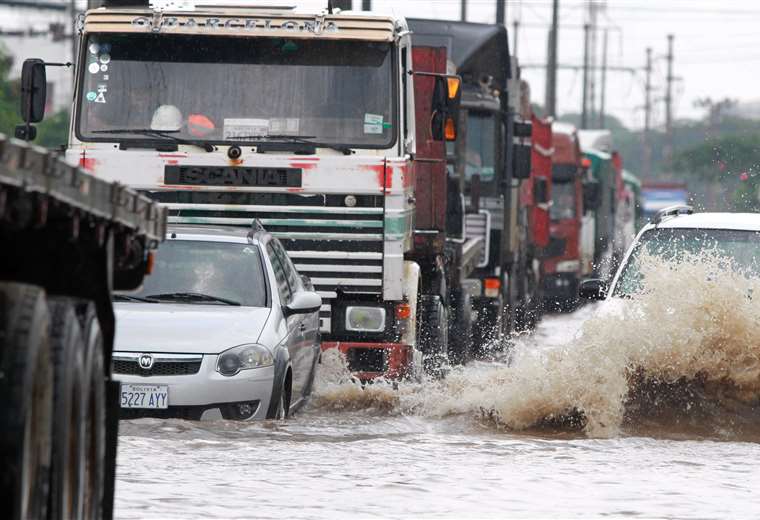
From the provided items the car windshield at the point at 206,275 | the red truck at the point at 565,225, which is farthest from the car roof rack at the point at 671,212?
the red truck at the point at 565,225

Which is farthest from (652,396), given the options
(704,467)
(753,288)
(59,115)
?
(59,115)

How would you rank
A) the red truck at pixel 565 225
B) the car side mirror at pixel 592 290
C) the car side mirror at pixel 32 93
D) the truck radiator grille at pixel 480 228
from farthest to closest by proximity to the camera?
the red truck at pixel 565 225 < the truck radiator grille at pixel 480 228 < the car side mirror at pixel 592 290 < the car side mirror at pixel 32 93

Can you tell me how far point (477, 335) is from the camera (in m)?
22.7

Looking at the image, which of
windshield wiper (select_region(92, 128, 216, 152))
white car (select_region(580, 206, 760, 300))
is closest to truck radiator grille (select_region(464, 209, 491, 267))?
white car (select_region(580, 206, 760, 300))

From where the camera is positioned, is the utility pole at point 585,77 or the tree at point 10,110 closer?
the tree at point 10,110

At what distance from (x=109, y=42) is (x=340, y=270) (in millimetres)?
2466

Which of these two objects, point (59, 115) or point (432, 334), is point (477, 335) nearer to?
point (432, 334)

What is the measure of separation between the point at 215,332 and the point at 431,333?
5299 millimetres

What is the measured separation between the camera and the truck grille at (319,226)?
47.1 feet

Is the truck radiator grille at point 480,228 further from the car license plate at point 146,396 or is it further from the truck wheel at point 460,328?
the car license plate at point 146,396

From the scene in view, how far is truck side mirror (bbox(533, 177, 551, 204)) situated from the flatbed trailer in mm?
24216

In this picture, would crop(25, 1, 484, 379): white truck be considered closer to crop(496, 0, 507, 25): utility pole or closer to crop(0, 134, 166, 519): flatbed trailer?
crop(0, 134, 166, 519): flatbed trailer

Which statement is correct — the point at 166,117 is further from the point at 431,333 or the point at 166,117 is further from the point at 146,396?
the point at 431,333

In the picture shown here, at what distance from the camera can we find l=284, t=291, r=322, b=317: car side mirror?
12.0 m
